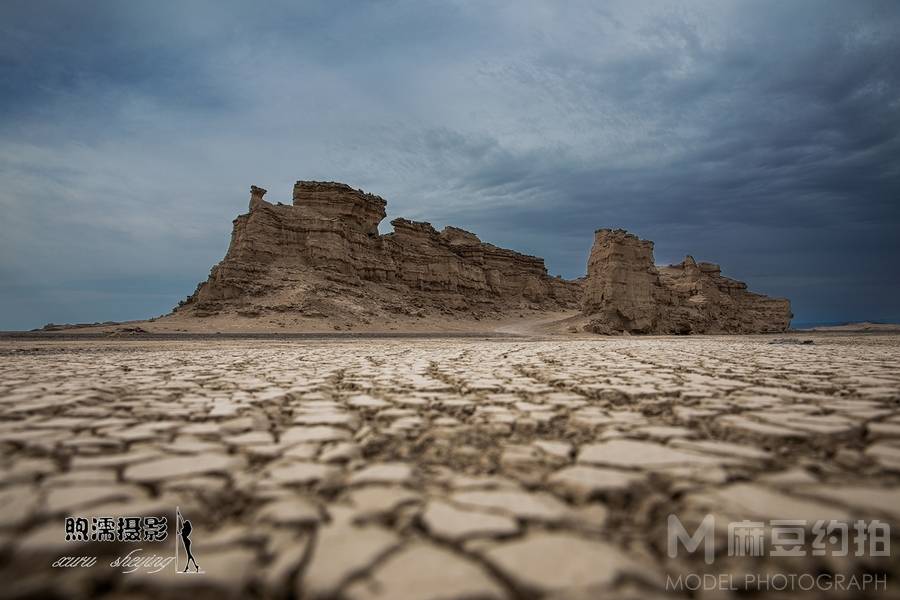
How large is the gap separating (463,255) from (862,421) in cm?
4280

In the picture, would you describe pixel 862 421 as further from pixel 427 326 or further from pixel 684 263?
pixel 684 263

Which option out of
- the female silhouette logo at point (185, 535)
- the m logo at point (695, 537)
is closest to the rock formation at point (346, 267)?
the female silhouette logo at point (185, 535)

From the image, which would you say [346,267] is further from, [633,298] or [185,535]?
[185,535]

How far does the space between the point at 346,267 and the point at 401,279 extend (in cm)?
631

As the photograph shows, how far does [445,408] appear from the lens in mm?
2604

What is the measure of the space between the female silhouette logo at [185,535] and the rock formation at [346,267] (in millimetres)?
24014

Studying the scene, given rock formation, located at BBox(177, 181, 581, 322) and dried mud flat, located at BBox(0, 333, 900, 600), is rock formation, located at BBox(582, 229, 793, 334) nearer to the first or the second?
rock formation, located at BBox(177, 181, 581, 322)

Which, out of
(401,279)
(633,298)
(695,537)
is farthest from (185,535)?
(401,279)

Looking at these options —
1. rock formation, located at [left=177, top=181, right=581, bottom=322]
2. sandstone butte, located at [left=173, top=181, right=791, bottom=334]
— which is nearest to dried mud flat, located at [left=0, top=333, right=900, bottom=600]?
sandstone butte, located at [left=173, top=181, right=791, bottom=334]

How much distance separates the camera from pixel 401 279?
37.0m

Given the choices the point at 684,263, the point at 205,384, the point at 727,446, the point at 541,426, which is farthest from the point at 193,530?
the point at 684,263

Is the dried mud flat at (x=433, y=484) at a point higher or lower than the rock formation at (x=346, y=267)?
lower

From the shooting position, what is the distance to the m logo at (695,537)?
3.45 feet

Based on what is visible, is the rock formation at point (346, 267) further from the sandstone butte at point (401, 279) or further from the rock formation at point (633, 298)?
the rock formation at point (633, 298)
